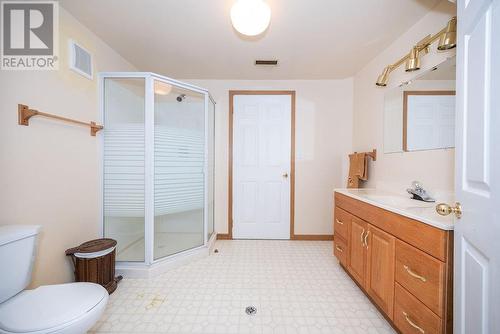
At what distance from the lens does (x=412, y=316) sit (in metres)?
1.17

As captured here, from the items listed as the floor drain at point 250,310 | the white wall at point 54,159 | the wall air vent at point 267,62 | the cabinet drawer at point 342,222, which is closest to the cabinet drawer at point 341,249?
the cabinet drawer at point 342,222

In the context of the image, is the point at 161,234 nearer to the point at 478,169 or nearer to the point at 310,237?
the point at 310,237

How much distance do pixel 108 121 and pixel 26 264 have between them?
1.39 meters

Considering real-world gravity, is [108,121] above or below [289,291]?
above

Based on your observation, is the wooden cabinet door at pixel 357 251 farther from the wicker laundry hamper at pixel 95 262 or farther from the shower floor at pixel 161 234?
the wicker laundry hamper at pixel 95 262

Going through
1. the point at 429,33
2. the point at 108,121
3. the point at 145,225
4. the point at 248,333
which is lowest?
the point at 248,333

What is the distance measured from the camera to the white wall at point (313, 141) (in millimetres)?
2963

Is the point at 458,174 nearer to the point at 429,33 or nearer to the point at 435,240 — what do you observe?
the point at 435,240

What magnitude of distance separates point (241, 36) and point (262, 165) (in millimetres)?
1619

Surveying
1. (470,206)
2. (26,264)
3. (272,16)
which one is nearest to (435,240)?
(470,206)

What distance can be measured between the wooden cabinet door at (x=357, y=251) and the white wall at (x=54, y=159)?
239 cm

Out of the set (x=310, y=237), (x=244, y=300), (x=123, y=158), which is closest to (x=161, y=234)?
(x=123, y=158)

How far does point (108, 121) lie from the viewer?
2.09m

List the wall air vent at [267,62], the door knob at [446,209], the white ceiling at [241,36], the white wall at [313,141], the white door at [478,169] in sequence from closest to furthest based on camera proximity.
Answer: the white door at [478,169]
the door knob at [446,209]
the white ceiling at [241,36]
the wall air vent at [267,62]
the white wall at [313,141]
